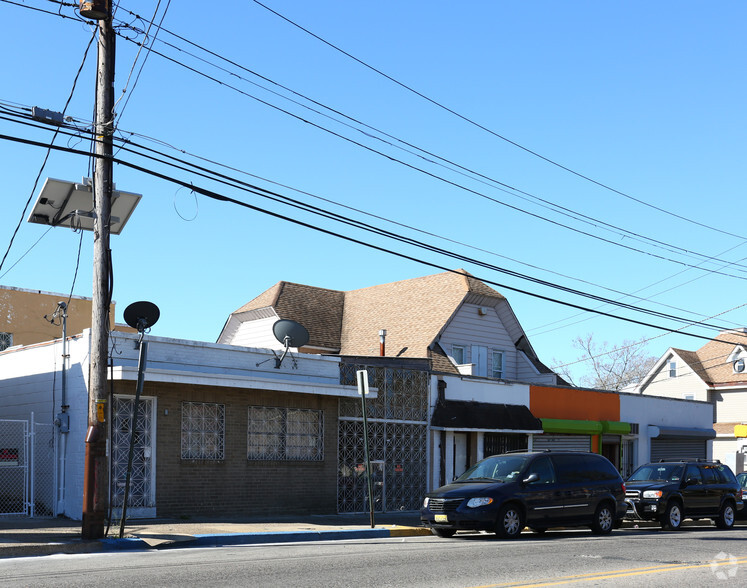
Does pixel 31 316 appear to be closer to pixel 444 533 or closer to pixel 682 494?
pixel 444 533

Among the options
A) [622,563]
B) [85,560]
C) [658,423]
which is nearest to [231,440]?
[85,560]

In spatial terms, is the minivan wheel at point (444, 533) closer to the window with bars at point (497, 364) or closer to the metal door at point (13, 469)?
the metal door at point (13, 469)

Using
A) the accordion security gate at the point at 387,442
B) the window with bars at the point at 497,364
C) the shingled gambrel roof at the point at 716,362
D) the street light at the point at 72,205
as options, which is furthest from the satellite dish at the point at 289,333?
the shingled gambrel roof at the point at 716,362

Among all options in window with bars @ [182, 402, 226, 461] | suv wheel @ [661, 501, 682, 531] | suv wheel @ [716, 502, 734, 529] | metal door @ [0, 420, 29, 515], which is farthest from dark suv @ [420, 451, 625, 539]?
metal door @ [0, 420, 29, 515]

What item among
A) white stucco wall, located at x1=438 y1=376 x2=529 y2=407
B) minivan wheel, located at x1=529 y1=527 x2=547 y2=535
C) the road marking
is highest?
white stucco wall, located at x1=438 y1=376 x2=529 y2=407

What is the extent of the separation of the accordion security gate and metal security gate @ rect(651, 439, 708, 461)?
13057 millimetres

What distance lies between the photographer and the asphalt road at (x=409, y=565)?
395 inches

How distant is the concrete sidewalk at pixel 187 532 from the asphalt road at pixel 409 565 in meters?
Result: 0.81

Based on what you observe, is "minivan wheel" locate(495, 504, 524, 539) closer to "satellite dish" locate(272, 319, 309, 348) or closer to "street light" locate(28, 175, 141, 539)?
"street light" locate(28, 175, 141, 539)

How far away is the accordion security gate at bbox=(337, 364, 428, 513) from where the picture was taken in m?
22.2

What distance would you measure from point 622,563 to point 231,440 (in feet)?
33.2

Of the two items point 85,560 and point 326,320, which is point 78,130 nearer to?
point 85,560

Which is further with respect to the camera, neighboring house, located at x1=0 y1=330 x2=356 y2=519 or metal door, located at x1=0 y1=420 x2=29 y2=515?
metal door, located at x1=0 y1=420 x2=29 y2=515

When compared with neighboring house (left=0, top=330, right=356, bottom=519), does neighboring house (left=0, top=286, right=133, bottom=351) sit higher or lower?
higher
